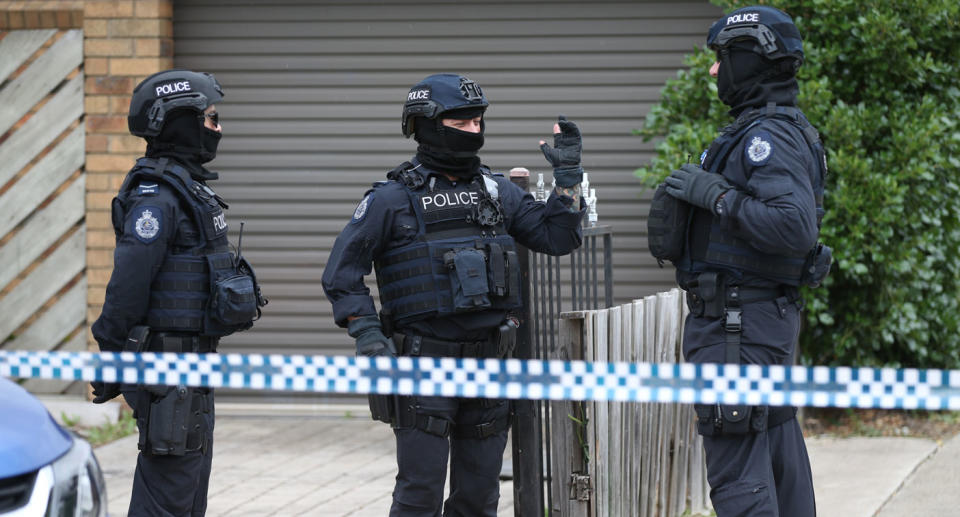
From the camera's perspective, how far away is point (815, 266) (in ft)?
14.8

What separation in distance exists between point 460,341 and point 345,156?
3.92 metres

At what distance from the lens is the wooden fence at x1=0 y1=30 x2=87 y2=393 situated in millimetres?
8297

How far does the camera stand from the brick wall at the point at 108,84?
26.9 feet

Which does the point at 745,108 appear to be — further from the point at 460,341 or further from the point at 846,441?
the point at 846,441

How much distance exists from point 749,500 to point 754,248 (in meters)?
0.91

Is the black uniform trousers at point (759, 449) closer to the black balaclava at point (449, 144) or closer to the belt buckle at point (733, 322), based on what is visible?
the belt buckle at point (733, 322)

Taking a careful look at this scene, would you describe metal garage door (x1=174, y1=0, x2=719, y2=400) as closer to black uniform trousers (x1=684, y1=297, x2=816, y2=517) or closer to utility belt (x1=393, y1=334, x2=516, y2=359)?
utility belt (x1=393, y1=334, x2=516, y2=359)

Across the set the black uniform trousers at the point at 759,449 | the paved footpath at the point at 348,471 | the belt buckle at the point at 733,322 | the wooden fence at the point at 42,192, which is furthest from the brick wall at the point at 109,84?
the belt buckle at the point at 733,322

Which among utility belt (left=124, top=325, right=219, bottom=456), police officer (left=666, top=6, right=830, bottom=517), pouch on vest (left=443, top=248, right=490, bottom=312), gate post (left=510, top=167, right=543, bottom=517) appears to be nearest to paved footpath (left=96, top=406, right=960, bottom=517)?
gate post (left=510, top=167, right=543, bottom=517)

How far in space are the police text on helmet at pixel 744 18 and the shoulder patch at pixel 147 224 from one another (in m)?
2.28

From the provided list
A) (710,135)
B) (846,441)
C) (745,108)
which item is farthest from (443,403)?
(846,441)

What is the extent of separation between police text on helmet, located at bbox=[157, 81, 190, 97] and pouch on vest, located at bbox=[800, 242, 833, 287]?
2.49 metres

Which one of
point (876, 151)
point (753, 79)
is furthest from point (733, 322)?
point (876, 151)

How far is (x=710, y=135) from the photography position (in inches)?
291
